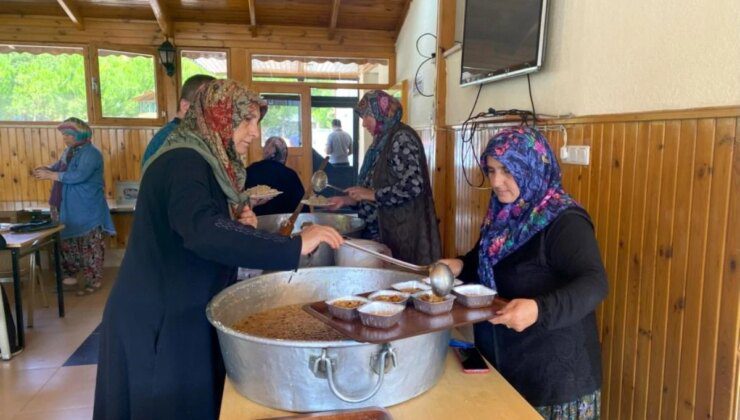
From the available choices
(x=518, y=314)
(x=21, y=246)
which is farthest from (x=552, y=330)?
(x=21, y=246)

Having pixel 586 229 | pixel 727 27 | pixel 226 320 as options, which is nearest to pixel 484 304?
pixel 586 229

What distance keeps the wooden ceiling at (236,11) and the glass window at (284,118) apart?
28.8 inches

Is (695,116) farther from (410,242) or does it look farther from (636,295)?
(410,242)

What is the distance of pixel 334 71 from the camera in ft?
18.7

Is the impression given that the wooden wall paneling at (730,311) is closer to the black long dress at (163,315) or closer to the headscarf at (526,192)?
the headscarf at (526,192)

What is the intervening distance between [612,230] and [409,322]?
1.09 metres

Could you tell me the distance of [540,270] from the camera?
4.09 ft

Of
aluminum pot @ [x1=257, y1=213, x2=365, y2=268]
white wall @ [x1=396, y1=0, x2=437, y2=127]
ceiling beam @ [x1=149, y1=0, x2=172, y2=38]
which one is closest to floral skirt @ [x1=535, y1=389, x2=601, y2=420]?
aluminum pot @ [x1=257, y1=213, x2=365, y2=268]

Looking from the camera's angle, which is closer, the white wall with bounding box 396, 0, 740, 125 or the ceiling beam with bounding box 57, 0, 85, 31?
the white wall with bounding box 396, 0, 740, 125

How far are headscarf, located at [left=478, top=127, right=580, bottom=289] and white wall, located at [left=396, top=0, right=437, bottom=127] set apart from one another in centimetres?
278

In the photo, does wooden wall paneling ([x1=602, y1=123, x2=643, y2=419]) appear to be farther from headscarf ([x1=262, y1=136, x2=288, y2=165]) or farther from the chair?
the chair

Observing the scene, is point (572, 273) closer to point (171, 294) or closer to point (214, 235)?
point (214, 235)

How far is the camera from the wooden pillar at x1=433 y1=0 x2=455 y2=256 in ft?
12.2

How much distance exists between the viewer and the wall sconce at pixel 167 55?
15.5 feet
